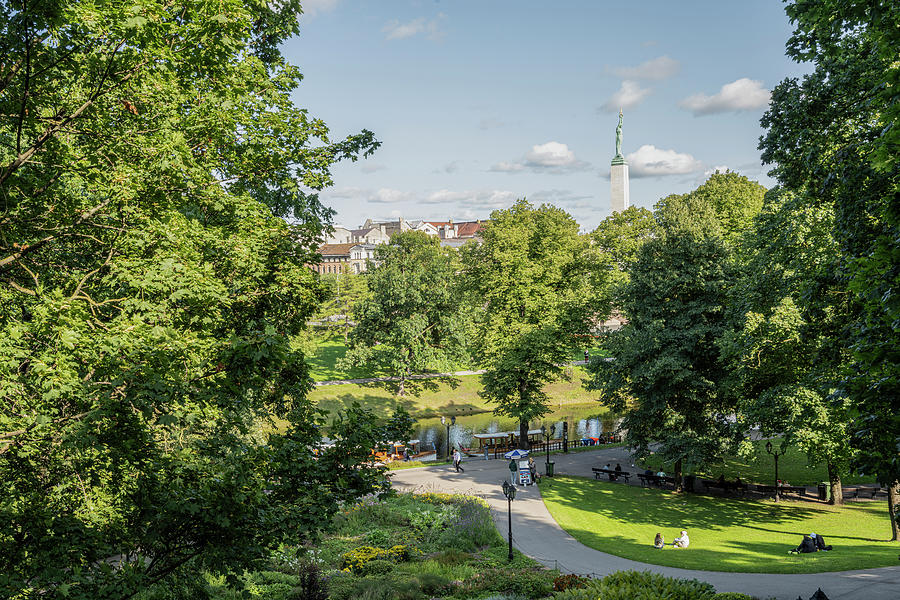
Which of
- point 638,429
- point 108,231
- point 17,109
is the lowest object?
point 638,429

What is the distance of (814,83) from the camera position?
1406 centimetres

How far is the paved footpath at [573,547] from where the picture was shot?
15076mm

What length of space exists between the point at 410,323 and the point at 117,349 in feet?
141

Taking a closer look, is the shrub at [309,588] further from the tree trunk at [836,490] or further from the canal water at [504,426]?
the canal water at [504,426]

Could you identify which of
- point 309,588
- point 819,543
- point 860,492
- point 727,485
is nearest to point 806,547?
point 819,543

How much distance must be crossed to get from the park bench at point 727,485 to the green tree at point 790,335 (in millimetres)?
3915

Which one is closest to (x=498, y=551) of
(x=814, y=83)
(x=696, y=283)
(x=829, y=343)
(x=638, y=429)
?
(x=638, y=429)

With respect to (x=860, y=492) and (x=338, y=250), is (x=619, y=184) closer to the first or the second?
(x=860, y=492)

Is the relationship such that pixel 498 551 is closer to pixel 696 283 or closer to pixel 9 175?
pixel 696 283

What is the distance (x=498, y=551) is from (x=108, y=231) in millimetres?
16071

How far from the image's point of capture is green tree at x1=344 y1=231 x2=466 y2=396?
165 ft

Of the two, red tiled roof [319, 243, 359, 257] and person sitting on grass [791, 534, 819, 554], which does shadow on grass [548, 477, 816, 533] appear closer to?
person sitting on grass [791, 534, 819, 554]

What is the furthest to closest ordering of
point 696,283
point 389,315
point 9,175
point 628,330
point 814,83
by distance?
point 389,315, point 628,330, point 696,283, point 814,83, point 9,175

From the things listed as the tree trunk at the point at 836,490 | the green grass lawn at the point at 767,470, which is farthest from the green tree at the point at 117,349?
the green grass lawn at the point at 767,470
